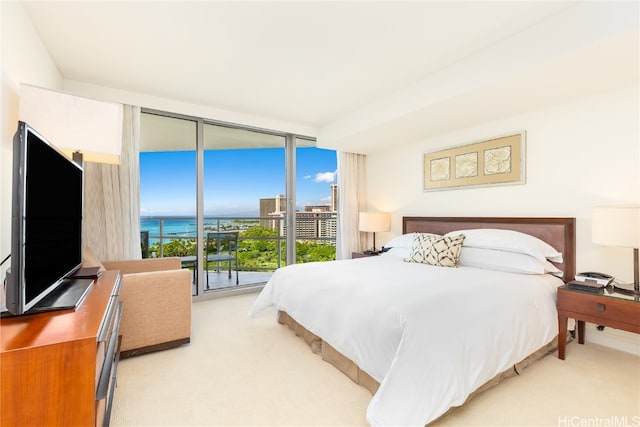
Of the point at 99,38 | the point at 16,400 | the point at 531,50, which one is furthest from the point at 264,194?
the point at 16,400

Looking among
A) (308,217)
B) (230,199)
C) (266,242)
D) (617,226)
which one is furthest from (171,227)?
(617,226)

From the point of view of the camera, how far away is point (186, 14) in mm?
2078

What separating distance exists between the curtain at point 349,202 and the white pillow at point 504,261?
6.92ft

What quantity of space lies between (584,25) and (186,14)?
2.63m

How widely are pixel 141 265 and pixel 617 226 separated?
13.2 ft

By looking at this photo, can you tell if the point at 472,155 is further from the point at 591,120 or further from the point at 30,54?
the point at 30,54

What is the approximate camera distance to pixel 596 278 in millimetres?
2373

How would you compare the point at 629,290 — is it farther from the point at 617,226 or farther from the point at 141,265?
the point at 141,265

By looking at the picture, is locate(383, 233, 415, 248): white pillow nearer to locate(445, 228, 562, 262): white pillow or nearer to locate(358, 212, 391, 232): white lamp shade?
locate(445, 228, 562, 262): white pillow

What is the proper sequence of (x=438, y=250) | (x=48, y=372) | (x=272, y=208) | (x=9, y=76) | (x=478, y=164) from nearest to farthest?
(x=48, y=372) → (x=9, y=76) → (x=438, y=250) → (x=478, y=164) → (x=272, y=208)

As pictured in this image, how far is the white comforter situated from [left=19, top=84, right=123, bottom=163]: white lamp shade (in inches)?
70.3

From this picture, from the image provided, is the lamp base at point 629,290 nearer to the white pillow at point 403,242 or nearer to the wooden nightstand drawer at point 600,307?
the wooden nightstand drawer at point 600,307

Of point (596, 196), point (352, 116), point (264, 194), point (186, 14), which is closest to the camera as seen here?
point (186, 14)

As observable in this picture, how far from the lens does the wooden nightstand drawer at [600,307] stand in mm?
1977
